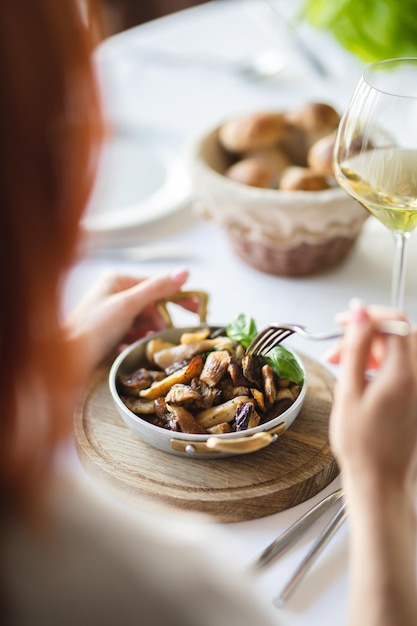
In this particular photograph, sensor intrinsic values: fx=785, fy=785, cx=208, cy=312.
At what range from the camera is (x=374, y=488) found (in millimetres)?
706

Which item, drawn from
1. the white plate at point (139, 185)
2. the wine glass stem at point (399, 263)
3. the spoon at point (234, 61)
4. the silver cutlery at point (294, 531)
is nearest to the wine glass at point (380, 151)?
the wine glass stem at point (399, 263)

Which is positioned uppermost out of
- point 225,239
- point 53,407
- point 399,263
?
point 53,407

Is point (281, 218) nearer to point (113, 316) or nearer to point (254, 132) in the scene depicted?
point (254, 132)

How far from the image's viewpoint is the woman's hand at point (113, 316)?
115 centimetres

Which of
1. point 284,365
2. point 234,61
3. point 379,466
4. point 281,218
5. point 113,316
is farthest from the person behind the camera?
point 234,61

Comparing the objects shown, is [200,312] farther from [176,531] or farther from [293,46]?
[293,46]

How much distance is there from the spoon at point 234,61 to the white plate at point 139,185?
0.45 meters

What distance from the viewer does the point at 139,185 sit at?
68.4 inches

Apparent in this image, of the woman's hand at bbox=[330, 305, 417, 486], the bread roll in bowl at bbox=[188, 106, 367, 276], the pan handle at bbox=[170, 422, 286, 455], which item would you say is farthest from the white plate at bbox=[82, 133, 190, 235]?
the woman's hand at bbox=[330, 305, 417, 486]

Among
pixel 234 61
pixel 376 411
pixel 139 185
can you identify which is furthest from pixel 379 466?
pixel 234 61

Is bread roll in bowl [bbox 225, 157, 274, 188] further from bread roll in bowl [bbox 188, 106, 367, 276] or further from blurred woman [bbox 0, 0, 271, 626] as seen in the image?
blurred woman [bbox 0, 0, 271, 626]

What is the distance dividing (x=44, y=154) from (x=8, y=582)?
315 mm

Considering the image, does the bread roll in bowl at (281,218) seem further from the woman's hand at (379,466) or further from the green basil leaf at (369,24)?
the woman's hand at (379,466)

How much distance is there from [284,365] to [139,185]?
85 centimetres
